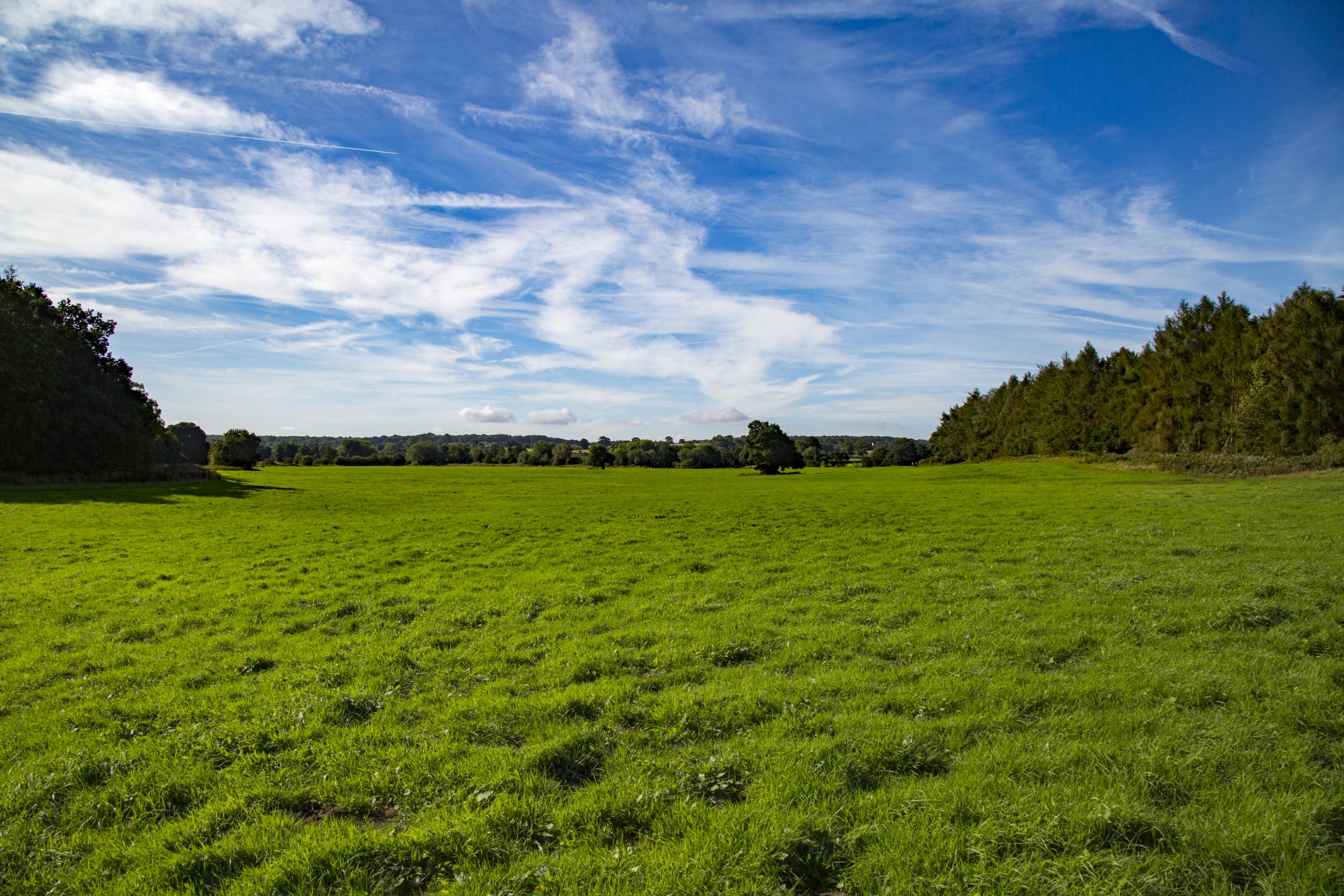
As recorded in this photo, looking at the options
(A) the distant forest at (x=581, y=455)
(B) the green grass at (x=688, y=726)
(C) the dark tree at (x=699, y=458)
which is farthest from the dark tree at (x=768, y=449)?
(B) the green grass at (x=688, y=726)

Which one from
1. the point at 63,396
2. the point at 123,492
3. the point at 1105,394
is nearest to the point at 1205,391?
the point at 1105,394

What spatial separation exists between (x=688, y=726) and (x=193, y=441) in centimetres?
16864

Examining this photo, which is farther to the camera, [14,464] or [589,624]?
[14,464]

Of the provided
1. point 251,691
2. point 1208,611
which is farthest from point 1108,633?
point 251,691

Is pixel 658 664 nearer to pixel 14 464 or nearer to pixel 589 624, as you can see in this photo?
pixel 589 624

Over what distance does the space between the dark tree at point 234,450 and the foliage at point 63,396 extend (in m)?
48.0

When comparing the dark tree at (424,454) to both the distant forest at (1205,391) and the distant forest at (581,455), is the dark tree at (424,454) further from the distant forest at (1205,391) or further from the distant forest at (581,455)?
the distant forest at (1205,391)

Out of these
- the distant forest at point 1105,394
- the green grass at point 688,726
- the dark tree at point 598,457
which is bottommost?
the green grass at point 688,726

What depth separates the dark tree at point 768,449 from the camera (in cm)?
12016

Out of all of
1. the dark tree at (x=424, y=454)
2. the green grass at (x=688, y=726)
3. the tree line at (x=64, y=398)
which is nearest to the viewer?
the green grass at (x=688, y=726)

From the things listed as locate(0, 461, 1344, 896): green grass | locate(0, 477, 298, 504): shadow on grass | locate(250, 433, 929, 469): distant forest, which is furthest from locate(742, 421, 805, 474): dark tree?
locate(0, 461, 1344, 896): green grass

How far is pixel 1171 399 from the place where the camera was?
7594 centimetres

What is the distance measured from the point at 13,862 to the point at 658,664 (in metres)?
7.38

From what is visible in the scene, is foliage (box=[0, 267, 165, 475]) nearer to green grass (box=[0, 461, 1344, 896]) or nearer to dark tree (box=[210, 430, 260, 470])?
dark tree (box=[210, 430, 260, 470])
